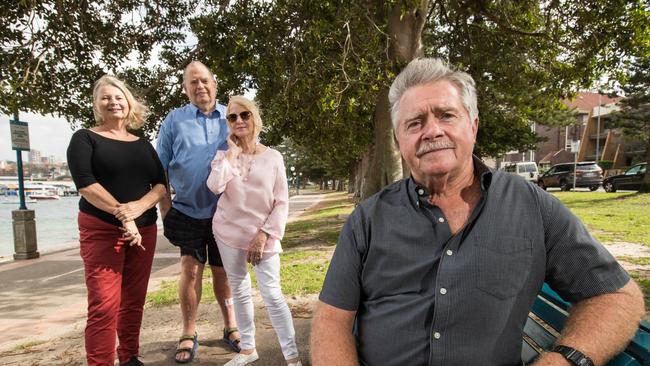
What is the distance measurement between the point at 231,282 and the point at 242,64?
405 centimetres

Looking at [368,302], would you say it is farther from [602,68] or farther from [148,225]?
[602,68]

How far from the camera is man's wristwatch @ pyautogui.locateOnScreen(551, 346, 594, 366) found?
139 centimetres

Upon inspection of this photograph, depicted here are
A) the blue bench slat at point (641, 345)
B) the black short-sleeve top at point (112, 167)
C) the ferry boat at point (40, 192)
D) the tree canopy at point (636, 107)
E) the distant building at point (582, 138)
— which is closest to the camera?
the blue bench slat at point (641, 345)

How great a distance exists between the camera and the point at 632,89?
25.2 metres

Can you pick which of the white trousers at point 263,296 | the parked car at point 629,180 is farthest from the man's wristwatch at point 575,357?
the parked car at point 629,180

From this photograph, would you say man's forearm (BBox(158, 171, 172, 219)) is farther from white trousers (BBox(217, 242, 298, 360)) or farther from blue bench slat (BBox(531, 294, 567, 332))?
blue bench slat (BBox(531, 294, 567, 332))

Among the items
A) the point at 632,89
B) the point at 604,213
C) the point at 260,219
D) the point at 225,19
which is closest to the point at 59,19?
the point at 225,19

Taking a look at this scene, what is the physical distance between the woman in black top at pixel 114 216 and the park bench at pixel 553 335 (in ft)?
8.08

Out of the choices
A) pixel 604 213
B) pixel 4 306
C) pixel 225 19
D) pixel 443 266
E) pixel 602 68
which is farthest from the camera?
pixel 604 213

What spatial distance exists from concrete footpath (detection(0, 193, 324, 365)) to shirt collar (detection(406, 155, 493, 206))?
2.05 meters

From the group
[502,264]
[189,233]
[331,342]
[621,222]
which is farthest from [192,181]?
[621,222]

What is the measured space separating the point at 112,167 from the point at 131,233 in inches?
18.6

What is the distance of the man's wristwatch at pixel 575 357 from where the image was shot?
1.39 meters

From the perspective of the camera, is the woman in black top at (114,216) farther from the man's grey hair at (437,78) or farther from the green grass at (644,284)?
the green grass at (644,284)
